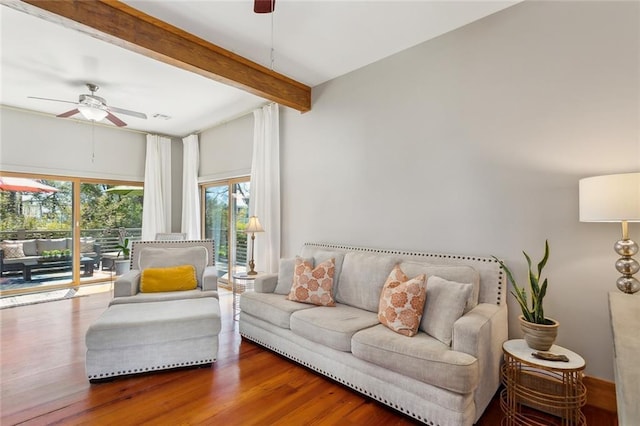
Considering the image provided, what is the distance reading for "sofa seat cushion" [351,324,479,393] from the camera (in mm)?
1700

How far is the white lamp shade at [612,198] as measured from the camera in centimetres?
167

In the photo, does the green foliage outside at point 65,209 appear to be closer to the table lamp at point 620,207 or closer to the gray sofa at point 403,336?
the gray sofa at point 403,336

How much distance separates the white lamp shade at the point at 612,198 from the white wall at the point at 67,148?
21.6 ft

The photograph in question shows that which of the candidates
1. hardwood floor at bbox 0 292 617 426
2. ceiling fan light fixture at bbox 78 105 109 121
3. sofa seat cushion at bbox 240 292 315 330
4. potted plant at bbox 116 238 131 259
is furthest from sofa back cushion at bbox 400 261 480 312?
potted plant at bbox 116 238 131 259

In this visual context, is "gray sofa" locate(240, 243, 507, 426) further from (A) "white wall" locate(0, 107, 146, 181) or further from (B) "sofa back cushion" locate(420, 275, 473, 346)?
(A) "white wall" locate(0, 107, 146, 181)

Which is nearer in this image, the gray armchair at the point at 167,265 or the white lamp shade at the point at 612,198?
the white lamp shade at the point at 612,198

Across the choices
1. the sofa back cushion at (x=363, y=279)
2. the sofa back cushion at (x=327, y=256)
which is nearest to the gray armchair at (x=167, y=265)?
the sofa back cushion at (x=327, y=256)

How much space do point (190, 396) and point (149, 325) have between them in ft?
2.07

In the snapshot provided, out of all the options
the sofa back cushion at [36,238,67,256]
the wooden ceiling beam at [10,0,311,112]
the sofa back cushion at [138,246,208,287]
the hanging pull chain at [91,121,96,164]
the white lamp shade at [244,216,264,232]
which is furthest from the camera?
the hanging pull chain at [91,121,96,164]

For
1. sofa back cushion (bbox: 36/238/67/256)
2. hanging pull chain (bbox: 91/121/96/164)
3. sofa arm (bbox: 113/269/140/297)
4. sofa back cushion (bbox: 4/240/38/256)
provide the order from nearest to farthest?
1. sofa arm (bbox: 113/269/140/297)
2. sofa back cushion (bbox: 4/240/38/256)
3. sofa back cushion (bbox: 36/238/67/256)
4. hanging pull chain (bbox: 91/121/96/164)

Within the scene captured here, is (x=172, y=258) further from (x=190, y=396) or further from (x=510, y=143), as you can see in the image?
(x=510, y=143)

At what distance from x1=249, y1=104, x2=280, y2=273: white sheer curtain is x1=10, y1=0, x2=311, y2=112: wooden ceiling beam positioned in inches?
31.2

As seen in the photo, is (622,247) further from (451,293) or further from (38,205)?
(38,205)

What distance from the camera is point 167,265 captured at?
351 centimetres
